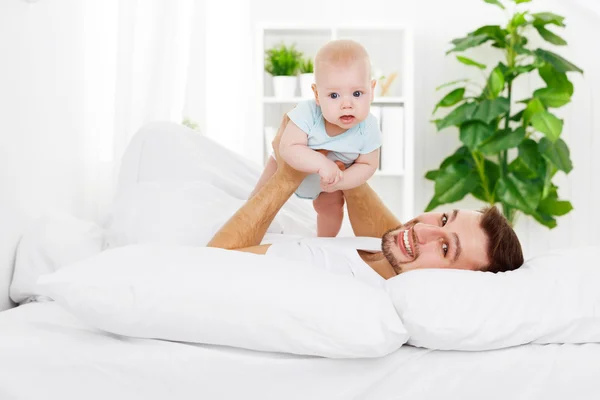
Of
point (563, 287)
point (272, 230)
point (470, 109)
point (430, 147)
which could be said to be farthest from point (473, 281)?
point (430, 147)

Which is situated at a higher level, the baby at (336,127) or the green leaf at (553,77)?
the green leaf at (553,77)

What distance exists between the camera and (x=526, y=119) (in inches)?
135

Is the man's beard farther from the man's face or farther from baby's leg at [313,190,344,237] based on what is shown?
baby's leg at [313,190,344,237]

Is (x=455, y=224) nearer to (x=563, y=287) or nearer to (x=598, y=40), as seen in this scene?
(x=563, y=287)

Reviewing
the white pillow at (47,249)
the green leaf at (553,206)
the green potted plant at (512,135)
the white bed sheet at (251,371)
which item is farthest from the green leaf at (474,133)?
the white bed sheet at (251,371)

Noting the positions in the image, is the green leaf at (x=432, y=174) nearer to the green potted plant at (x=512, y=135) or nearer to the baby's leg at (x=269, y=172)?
the green potted plant at (x=512, y=135)

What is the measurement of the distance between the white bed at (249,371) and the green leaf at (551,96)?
2389mm

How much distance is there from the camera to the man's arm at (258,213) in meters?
1.66

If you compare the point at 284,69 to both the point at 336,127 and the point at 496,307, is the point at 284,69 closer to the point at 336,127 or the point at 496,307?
the point at 336,127

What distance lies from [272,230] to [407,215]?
1.75m

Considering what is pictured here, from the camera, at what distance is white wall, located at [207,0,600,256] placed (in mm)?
3926

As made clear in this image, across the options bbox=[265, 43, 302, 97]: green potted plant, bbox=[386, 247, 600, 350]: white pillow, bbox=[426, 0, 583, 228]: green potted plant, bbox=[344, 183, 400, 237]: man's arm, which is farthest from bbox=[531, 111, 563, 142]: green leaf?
bbox=[386, 247, 600, 350]: white pillow

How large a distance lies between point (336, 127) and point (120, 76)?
974mm

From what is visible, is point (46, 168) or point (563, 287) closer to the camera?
point (563, 287)
